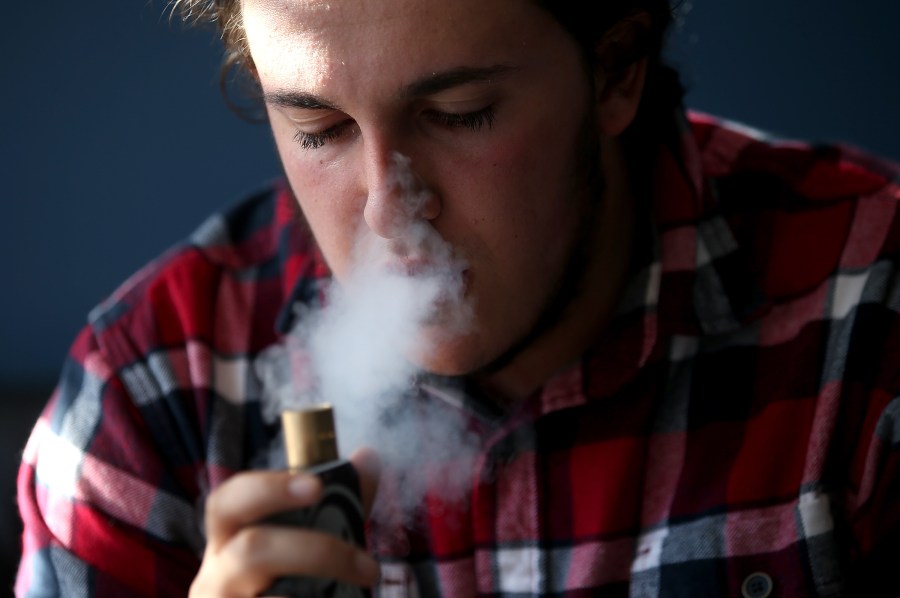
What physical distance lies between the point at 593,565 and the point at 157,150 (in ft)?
4.95

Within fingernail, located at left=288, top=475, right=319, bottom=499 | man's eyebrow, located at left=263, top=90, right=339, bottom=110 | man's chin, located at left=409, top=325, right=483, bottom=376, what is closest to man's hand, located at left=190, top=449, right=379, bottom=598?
fingernail, located at left=288, top=475, right=319, bottom=499

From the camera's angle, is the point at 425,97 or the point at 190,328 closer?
the point at 425,97

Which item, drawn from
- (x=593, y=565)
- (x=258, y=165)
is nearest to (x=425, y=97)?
(x=593, y=565)

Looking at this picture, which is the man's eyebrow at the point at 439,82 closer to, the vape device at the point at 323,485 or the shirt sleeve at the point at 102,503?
the vape device at the point at 323,485

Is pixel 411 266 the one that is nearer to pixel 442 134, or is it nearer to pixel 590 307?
pixel 442 134

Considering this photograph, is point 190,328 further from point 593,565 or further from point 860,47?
point 860,47

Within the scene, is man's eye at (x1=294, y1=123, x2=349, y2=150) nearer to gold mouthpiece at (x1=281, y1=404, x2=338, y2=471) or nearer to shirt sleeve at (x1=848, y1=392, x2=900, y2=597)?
gold mouthpiece at (x1=281, y1=404, x2=338, y2=471)

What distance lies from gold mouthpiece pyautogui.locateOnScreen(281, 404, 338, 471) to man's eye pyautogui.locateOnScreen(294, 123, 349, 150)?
38 cm

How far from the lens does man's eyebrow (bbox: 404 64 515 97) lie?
1156mm

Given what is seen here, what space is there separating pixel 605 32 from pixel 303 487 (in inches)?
29.9

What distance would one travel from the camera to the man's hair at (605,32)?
1.32 m

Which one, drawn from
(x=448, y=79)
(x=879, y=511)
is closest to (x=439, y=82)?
(x=448, y=79)

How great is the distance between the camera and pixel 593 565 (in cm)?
138

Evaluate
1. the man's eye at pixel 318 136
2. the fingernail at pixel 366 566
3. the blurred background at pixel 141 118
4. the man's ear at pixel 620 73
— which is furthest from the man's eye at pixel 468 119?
the blurred background at pixel 141 118
